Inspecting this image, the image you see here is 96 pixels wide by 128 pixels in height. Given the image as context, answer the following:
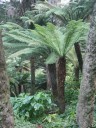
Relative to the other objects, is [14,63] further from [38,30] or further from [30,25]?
[38,30]

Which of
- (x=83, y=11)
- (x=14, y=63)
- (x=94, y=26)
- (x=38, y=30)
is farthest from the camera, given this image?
(x=14, y=63)

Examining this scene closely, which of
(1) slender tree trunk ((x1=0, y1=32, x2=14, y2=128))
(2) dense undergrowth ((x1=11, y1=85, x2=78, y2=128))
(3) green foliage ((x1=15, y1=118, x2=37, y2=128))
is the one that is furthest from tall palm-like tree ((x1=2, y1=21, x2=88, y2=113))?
(1) slender tree trunk ((x1=0, y1=32, x2=14, y2=128))

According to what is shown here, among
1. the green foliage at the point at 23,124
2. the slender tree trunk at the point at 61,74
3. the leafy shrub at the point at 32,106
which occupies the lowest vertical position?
the green foliage at the point at 23,124

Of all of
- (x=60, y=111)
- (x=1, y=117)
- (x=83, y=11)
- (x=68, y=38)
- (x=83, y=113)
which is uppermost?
(x=83, y=11)

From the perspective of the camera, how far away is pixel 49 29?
16.6 feet

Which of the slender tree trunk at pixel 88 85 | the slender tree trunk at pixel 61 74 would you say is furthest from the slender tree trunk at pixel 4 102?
the slender tree trunk at pixel 61 74

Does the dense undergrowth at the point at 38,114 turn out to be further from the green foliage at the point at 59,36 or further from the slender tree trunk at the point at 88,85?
the green foliage at the point at 59,36

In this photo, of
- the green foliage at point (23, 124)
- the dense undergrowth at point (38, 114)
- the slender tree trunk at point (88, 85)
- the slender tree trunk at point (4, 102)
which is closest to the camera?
the slender tree trunk at point (4, 102)

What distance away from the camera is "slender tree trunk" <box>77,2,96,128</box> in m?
3.84

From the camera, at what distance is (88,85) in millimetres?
4027

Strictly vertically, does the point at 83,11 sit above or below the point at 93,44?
above

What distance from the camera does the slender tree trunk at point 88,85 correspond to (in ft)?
12.6

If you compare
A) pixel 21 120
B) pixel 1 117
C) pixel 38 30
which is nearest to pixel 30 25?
pixel 38 30

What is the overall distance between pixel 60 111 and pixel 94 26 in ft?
7.73
